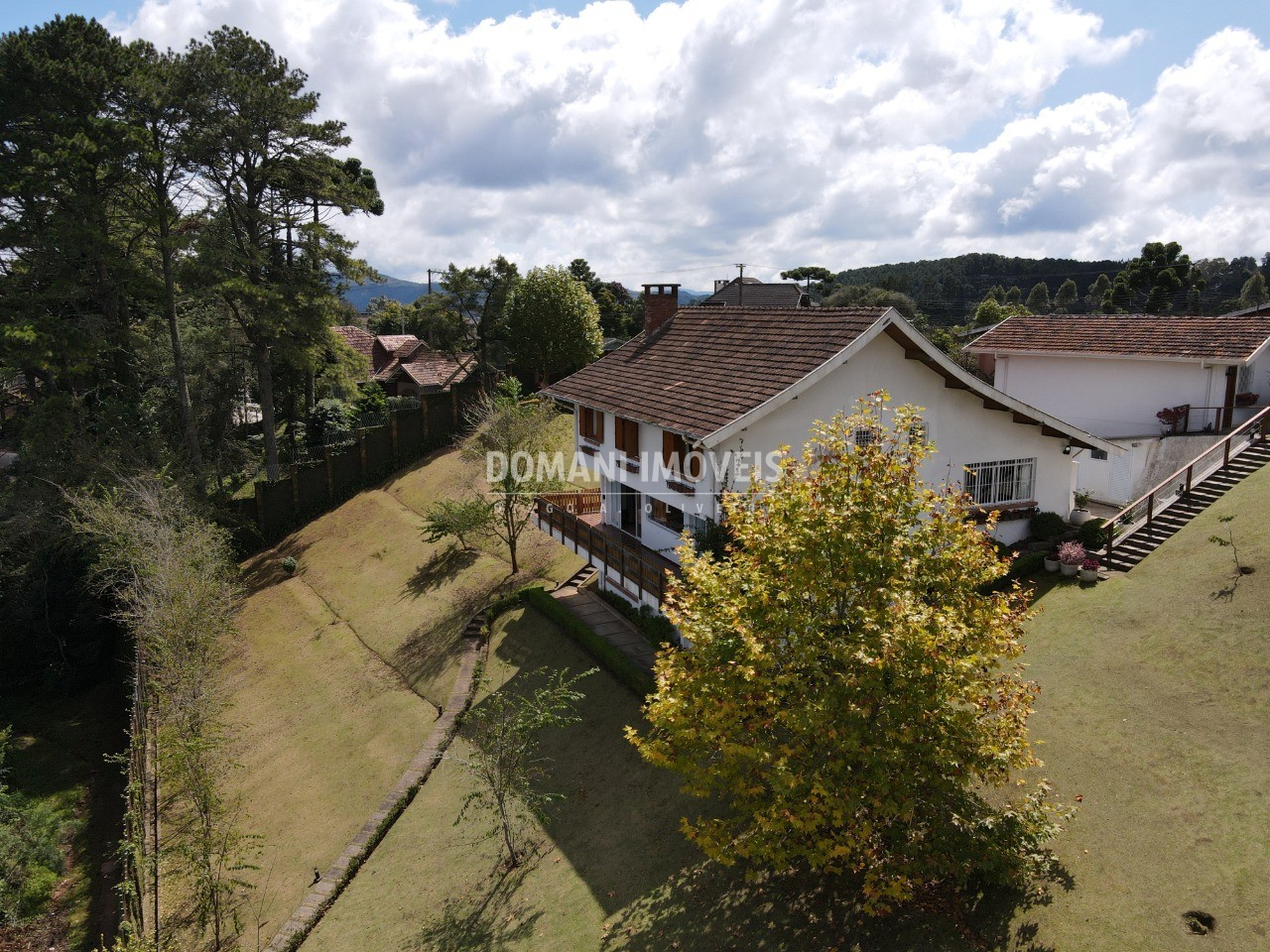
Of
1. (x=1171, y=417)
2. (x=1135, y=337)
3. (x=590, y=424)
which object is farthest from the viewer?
(x=1135, y=337)

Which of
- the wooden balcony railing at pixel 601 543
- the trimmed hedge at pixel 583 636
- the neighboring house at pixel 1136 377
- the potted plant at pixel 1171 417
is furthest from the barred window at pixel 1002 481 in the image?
the trimmed hedge at pixel 583 636

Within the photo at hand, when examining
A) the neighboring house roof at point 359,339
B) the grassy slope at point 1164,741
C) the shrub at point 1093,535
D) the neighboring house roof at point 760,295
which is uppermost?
the neighboring house roof at point 760,295

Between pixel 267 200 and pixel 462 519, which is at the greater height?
pixel 267 200

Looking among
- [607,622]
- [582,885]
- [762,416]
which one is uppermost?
[762,416]

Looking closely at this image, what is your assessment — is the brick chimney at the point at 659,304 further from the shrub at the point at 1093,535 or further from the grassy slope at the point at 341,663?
the shrub at the point at 1093,535

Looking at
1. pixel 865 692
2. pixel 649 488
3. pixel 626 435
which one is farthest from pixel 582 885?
pixel 626 435

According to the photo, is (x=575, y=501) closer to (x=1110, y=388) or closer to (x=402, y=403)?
(x=1110, y=388)
